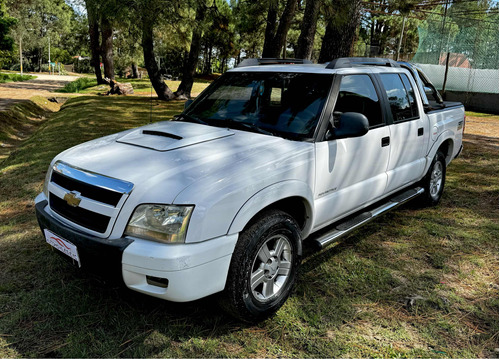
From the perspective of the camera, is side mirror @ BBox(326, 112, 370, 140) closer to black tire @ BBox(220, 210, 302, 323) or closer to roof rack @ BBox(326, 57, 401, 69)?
roof rack @ BBox(326, 57, 401, 69)

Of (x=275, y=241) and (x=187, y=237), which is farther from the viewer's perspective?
(x=275, y=241)

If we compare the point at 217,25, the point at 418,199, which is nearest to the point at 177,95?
the point at 217,25

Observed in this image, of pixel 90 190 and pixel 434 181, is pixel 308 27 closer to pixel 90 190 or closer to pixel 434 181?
pixel 434 181

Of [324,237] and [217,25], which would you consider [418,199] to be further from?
[217,25]

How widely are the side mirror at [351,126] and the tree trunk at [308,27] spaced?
6.73 meters

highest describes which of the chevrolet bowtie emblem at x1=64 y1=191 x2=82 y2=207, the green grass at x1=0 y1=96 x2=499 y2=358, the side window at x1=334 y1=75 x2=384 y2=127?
the side window at x1=334 y1=75 x2=384 y2=127

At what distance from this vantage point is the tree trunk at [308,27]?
9.48m

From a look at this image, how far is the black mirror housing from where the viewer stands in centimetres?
324

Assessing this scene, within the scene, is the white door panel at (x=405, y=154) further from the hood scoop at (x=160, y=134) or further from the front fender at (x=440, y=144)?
the hood scoop at (x=160, y=134)

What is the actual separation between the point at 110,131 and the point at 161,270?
28.6ft

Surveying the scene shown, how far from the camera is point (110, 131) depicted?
10.4 meters

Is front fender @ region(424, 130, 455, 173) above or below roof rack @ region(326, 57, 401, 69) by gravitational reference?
below

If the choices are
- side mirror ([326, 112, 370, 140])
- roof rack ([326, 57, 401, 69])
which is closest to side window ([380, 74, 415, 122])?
roof rack ([326, 57, 401, 69])

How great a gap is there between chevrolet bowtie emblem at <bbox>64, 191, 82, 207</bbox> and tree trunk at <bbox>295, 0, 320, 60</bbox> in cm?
788
